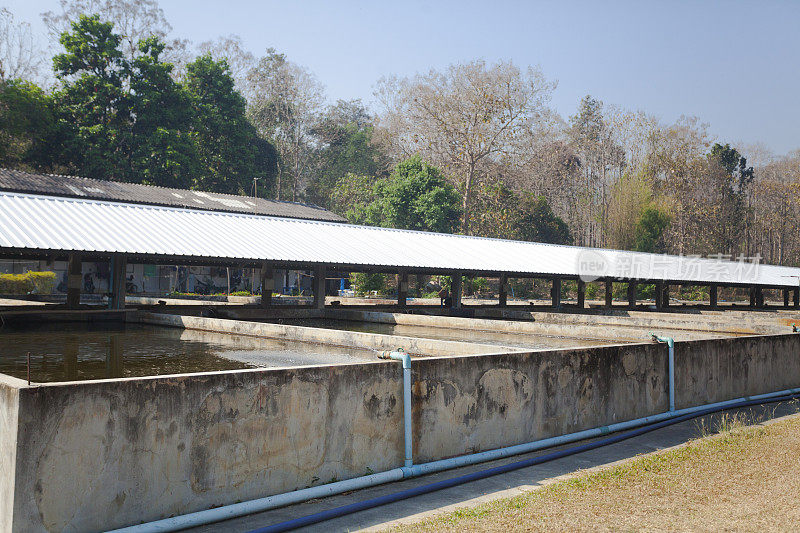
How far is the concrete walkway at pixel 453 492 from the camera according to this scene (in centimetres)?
551

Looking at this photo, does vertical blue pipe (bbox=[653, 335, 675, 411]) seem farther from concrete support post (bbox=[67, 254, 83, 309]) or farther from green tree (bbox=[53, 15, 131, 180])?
green tree (bbox=[53, 15, 131, 180])

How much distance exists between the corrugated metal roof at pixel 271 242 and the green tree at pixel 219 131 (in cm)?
2706

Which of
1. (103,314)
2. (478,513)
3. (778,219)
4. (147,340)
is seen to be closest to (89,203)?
(103,314)

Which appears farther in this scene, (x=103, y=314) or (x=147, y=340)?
(x=103, y=314)

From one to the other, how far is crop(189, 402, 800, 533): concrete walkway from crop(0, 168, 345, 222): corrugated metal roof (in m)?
28.0

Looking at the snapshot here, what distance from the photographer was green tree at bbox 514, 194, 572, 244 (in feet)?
170

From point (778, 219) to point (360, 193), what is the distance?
40248mm

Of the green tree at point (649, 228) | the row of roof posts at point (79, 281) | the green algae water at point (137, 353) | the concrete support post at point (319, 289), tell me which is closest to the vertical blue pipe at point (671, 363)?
the green algae water at point (137, 353)

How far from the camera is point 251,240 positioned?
772 inches

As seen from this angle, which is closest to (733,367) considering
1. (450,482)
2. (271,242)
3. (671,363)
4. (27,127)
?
(671,363)

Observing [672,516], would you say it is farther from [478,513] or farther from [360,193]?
[360,193]

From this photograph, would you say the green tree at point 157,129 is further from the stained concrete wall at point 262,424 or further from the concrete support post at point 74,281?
the stained concrete wall at point 262,424

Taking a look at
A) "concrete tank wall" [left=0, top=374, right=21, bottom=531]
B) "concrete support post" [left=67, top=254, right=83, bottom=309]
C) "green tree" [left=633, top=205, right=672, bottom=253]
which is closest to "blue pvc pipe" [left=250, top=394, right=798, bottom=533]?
"concrete tank wall" [left=0, top=374, right=21, bottom=531]

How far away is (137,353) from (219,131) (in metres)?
40.8
